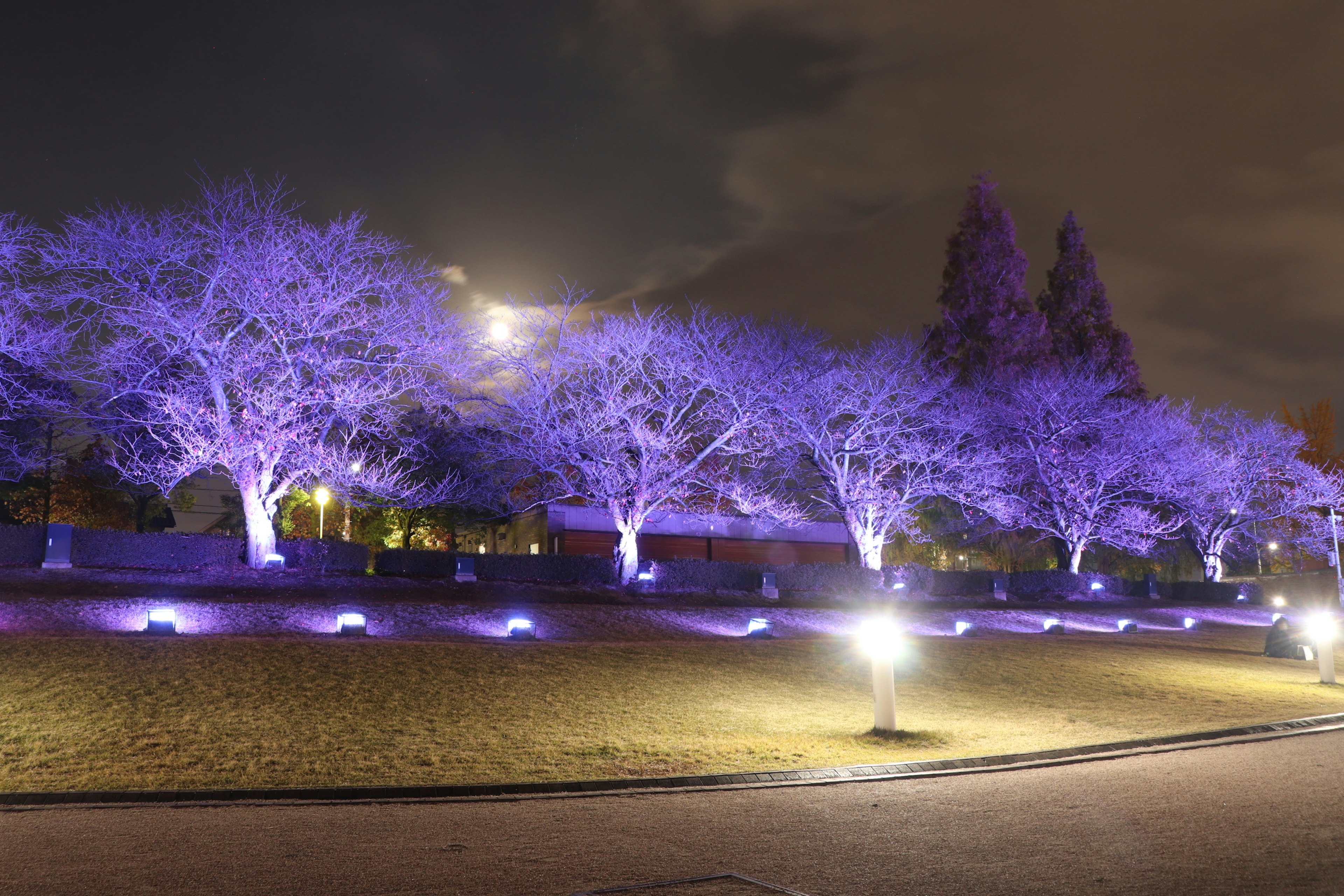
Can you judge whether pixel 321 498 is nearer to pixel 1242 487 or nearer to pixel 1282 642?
pixel 1282 642

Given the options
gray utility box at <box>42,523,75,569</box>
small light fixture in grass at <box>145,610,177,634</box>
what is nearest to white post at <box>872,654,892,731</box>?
small light fixture in grass at <box>145,610,177,634</box>

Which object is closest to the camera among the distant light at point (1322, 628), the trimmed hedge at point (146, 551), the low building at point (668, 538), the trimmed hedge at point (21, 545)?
the distant light at point (1322, 628)

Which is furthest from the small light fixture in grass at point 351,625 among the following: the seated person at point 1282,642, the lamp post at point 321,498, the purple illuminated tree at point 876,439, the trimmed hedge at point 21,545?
the seated person at point 1282,642

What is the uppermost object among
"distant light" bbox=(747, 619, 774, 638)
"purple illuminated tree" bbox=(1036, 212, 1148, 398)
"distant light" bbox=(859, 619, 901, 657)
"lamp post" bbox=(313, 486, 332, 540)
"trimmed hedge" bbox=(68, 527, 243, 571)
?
"purple illuminated tree" bbox=(1036, 212, 1148, 398)

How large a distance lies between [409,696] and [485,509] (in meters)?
28.7

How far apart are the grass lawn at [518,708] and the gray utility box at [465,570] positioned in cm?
1066

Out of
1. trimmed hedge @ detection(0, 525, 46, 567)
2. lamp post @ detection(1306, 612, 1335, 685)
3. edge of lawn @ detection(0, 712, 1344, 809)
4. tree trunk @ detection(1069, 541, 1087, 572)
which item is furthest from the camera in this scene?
tree trunk @ detection(1069, 541, 1087, 572)

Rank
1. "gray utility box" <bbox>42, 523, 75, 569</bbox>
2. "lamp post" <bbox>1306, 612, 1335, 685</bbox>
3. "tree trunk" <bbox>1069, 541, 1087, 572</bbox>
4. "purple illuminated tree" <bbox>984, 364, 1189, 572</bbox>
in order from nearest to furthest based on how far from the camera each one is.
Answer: "lamp post" <bbox>1306, 612, 1335, 685</bbox>
"gray utility box" <bbox>42, 523, 75, 569</bbox>
"purple illuminated tree" <bbox>984, 364, 1189, 572</bbox>
"tree trunk" <bbox>1069, 541, 1087, 572</bbox>

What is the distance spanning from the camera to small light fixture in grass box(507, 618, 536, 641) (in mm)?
17672

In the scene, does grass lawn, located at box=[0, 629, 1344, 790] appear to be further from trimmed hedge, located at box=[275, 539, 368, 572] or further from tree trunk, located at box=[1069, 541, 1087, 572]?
tree trunk, located at box=[1069, 541, 1087, 572]

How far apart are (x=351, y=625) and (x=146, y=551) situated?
11325 millimetres

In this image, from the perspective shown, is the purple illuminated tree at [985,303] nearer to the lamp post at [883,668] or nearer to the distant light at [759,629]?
the distant light at [759,629]

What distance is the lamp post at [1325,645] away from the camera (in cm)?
1667

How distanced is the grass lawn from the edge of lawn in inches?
16.0
